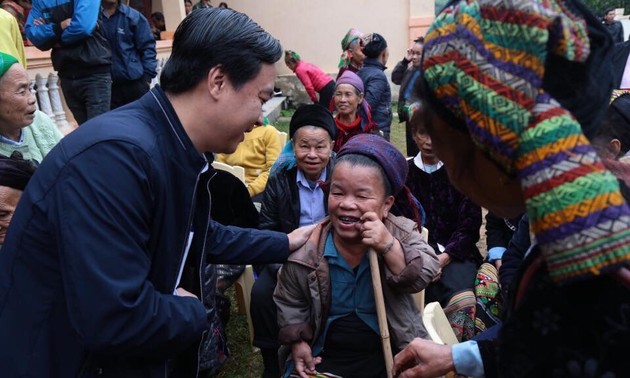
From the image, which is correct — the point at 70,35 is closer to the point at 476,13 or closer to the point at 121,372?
the point at 121,372

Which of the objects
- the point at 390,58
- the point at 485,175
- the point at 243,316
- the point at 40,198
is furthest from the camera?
the point at 390,58

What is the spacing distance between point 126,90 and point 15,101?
3.16 m

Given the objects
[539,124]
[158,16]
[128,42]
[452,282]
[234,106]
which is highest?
[539,124]

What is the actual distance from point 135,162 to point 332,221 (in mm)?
1194

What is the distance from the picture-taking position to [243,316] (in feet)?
13.7

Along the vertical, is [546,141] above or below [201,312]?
above

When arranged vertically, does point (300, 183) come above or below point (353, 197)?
below

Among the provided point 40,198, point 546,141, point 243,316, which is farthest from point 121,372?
point 243,316

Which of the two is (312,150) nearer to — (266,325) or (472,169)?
(266,325)

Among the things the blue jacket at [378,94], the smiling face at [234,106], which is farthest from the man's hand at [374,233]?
the blue jacket at [378,94]

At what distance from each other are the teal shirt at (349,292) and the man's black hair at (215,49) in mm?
1067

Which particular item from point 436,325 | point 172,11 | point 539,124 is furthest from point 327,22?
point 539,124

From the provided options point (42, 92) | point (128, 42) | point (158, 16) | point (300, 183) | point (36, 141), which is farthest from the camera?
point (158, 16)

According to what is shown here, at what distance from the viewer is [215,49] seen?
1.60 metres
